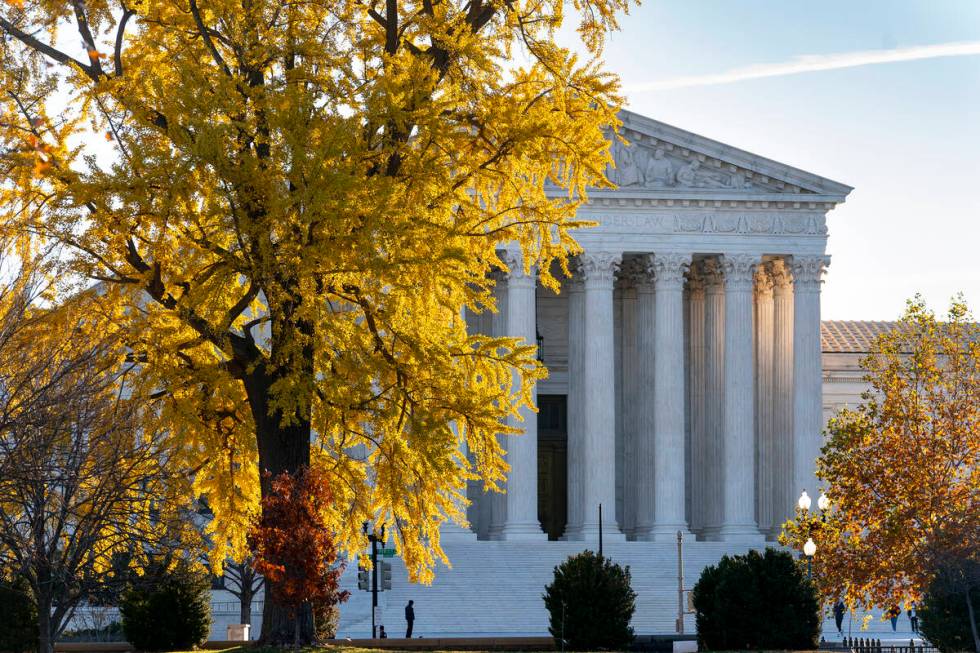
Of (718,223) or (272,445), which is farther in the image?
(718,223)

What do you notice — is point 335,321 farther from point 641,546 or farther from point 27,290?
point 641,546

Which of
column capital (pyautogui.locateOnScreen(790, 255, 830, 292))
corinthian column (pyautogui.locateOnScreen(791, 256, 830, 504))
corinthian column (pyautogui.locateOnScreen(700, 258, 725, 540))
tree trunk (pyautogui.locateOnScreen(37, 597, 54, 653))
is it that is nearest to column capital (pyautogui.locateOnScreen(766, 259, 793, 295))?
Answer: column capital (pyautogui.locateOnScreen(790, 255, 830, 292))

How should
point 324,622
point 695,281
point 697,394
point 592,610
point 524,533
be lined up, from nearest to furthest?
point 592,610 → point 324,622 → point 524,533 → point 697,394 → point 695,281

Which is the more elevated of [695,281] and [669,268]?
[695,281]

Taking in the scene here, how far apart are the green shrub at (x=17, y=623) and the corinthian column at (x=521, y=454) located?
1376 inches

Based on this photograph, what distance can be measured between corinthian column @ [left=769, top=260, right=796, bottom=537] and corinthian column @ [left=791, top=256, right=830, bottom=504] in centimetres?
81

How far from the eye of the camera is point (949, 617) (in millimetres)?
34312

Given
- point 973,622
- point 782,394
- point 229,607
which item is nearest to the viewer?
point 973,622

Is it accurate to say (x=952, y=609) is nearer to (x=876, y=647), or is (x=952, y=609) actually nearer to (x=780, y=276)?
(x=876, y=647)

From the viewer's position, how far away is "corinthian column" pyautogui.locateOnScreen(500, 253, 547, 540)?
213 feet

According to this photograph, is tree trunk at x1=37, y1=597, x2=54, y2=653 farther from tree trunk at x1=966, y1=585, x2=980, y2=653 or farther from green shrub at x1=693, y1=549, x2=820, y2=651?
tree trunk at x1=966, y1=585, x2=980, y2=653

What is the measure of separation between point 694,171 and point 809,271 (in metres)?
6.12

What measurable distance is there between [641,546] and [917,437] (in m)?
28.6

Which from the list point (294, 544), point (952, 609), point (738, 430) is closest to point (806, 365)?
point (738, 430)
